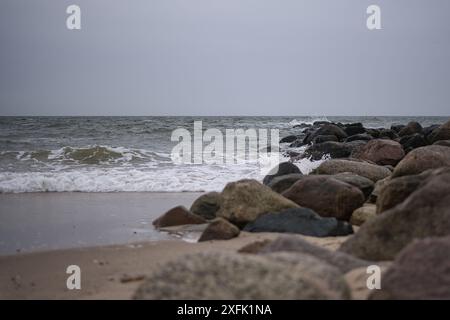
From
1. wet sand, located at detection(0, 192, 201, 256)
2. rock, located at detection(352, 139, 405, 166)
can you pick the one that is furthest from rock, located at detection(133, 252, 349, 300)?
rock, located at detection(352, 139, 405, 166)

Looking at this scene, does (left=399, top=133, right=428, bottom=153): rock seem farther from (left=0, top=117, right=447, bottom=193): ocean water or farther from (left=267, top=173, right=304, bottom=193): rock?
(left=267, top=173, right=304, bottom=193): rock

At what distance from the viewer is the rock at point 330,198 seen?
19.8ft

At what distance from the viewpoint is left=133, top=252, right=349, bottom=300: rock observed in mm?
2422

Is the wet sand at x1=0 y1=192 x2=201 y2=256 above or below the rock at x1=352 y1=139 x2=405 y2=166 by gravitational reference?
below

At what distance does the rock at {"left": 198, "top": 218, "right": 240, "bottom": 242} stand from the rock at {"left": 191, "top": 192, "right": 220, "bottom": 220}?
1079 mm

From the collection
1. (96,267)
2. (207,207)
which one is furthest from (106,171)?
(96,267)

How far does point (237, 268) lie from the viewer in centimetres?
248

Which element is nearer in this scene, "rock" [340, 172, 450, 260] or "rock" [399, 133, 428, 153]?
"rock" [340, 172, 450, 260]

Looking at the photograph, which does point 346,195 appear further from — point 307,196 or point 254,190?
point 254,190

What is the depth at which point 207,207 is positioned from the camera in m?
6.57

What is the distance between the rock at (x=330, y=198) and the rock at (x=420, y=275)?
315 cm

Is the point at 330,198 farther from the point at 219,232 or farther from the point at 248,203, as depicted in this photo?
the point at 219,232

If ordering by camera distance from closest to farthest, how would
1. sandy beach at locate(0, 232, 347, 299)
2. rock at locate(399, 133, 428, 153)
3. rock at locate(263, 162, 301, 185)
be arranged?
sandy beach at locate(0, 232, 347, 299), rock at locate(263, 162, 301, 185), rock at locate(399, 133, 428, 153)

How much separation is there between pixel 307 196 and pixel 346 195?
0.47 m
